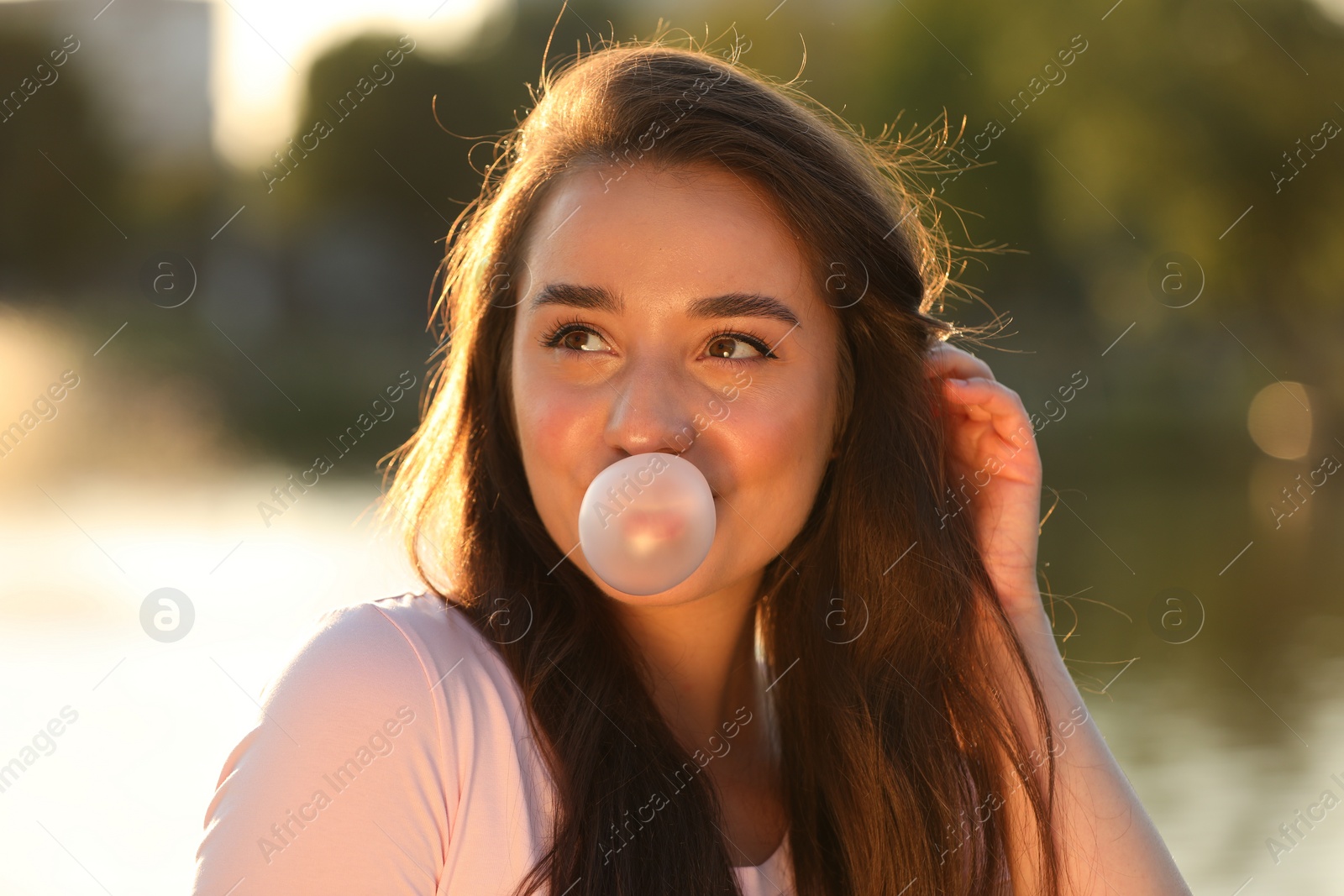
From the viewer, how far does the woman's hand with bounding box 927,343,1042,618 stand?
2723 millimetres

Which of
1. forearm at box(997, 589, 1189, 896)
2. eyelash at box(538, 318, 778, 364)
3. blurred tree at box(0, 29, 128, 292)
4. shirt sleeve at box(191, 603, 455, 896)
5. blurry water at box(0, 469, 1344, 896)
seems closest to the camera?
shirt sleeve at box(191, 603, 455, 896)

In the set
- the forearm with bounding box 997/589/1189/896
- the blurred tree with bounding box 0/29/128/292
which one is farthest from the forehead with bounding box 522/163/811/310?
the blurred tree with bounding box 0/29/128/292

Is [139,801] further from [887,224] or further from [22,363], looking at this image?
[22,363]

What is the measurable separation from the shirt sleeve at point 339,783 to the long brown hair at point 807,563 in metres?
0.22

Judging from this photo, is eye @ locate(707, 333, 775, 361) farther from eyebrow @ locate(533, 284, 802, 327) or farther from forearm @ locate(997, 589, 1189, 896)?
forearm @ locate(997, 589, 1189, 896)

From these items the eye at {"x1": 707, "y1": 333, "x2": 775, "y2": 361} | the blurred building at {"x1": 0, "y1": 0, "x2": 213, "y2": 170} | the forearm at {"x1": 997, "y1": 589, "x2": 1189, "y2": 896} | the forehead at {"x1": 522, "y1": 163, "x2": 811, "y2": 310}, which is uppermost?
the blurred building at {"x1": 0, "y1": 0, "x2": 213, "y2": 170}

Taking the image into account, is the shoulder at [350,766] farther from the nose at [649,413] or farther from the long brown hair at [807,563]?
the nose at [649,413]

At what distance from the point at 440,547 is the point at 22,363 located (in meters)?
22.1

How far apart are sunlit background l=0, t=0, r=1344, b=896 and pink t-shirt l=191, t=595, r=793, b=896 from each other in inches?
6.1

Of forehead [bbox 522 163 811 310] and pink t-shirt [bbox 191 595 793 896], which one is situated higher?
forehead [bbox 522 163 811 310]

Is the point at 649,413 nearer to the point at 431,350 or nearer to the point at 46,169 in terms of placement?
the point at 431,350

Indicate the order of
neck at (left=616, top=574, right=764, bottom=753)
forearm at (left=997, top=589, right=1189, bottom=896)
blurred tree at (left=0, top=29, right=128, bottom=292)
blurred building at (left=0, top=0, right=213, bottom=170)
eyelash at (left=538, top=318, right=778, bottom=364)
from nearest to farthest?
eyelash at (left=538, top=318, right=778, bottom=364) → forearm at (left=997, top=589, right=1189, bottom=896) → neck at (left=616, top=574, right=764, bottom=753) → blurred tree at (left=0, top=29, right=128, bottom=292) → blurred building at (left=0, top=0, right=213, bottom=170)

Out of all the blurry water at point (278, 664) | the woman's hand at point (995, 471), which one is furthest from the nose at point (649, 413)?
the woman's hand at point (995, 471)

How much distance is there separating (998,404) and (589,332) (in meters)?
0.88
